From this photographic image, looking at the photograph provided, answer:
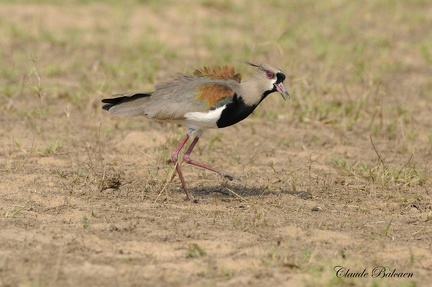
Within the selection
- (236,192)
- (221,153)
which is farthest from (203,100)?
(221,153)

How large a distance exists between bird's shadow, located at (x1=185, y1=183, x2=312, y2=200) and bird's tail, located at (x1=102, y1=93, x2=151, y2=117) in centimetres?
80

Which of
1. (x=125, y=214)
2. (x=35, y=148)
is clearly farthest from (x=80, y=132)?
→ (x=125, y=214)

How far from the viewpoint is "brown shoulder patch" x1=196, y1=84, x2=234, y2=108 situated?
6.76 m

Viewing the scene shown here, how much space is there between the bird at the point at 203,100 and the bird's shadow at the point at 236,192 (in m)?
0.15

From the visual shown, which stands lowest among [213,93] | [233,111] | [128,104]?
[128,104]

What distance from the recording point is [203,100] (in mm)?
6801

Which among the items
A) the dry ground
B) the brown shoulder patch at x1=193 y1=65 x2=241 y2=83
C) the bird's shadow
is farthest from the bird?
the dry ground

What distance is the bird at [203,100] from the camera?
678 centimetres

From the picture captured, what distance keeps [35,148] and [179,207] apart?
188cm

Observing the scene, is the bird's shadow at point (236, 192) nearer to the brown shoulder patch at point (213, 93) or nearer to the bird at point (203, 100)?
the bird at point (203, 100)

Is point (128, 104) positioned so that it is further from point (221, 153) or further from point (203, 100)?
point (221, 153)

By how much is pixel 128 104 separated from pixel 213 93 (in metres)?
0.74

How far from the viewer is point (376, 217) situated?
6.50 meters

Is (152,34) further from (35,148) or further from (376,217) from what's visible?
(376,217)
